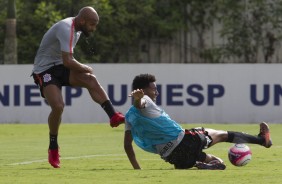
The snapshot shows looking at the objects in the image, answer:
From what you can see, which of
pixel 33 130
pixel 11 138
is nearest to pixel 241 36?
pixel 33 130

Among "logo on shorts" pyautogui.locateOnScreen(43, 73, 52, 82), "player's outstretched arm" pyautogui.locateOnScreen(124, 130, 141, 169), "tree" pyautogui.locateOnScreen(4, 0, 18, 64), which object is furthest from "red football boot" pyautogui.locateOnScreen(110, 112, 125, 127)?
"tree" pyautogui.locateOnScreen(4, 0, 18, 64)

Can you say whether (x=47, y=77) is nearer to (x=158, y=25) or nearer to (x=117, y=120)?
(x=117, y=120)

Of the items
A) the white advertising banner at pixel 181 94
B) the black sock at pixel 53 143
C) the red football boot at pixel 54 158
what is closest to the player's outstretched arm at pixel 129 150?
the red football boot at pixel 54 158

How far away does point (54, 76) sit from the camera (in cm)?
1538

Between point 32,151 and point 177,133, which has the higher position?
point 177,133

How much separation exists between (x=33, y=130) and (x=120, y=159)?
1010cm

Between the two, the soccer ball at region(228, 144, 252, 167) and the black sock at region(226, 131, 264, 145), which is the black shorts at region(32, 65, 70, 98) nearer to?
the black sock at region(226, 131, 264, 145)

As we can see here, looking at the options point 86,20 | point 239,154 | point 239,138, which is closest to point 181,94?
point 86,20

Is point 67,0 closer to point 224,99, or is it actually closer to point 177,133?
point 224,99

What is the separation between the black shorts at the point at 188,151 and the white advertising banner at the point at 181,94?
15580 millimetres

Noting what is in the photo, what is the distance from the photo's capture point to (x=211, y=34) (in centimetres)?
4319

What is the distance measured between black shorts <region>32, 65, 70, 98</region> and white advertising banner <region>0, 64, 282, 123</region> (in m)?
14.3

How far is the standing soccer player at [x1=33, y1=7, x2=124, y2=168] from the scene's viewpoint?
15.1 meters

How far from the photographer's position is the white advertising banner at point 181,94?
98.0ft
